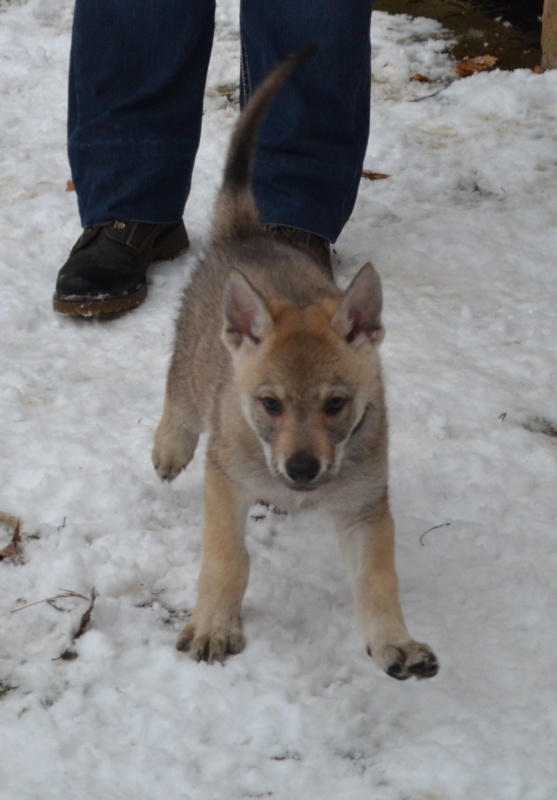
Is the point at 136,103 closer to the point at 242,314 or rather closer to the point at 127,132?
the point at 127,132

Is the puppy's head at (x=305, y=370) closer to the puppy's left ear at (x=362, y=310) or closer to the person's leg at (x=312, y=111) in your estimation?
the puppy's left ear at (x=362, y=310)

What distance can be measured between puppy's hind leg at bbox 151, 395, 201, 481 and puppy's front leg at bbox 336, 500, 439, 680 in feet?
2.25

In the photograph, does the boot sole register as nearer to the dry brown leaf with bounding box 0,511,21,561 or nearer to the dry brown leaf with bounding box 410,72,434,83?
the dry brown leaf with bounding box 0,511,21,561

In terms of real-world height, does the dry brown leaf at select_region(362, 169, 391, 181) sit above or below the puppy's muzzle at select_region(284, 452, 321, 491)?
below

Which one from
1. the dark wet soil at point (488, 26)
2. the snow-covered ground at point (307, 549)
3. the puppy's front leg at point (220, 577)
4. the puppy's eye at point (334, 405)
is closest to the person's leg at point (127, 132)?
the snow-covered ground at point (307, 549)

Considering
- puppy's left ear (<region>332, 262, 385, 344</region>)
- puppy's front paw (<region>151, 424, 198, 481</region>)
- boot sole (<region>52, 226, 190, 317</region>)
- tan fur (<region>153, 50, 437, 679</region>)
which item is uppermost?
puppy's left ear (<region>332, 262, 385, 344</region>)

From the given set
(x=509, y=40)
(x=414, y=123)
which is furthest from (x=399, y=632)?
(x=509, y=40)

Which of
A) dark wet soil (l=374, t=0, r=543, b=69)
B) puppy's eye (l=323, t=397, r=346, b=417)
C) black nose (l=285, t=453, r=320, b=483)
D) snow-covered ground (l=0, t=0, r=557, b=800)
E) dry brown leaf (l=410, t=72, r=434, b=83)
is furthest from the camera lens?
dark wet soil (l=374, t=0, r=543, b=69)

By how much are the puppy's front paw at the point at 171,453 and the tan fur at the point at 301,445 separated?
37 cm

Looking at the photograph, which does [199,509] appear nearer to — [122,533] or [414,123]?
[122,533]

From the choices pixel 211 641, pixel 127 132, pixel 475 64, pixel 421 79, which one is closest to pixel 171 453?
pixel 211 641

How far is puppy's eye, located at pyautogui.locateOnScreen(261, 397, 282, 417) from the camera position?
8.75 feet

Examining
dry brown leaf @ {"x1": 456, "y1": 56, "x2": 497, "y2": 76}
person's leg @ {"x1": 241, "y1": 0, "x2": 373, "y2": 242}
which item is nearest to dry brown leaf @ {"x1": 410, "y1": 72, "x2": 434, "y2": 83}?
dry brown leaf @ {"x1": 456, "y1": 56, "x2": 497, "y2": 76}

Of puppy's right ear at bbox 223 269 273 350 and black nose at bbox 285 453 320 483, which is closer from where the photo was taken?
black nose at bbox 285 453 320 483
